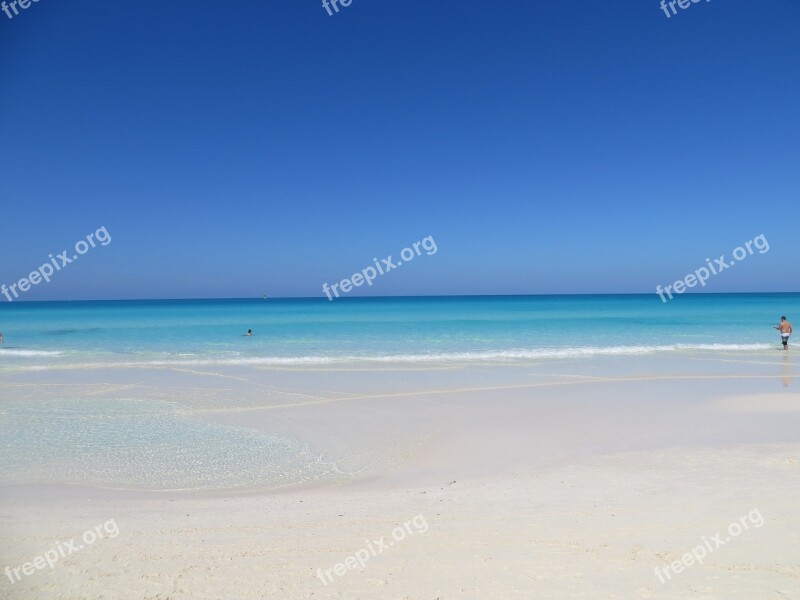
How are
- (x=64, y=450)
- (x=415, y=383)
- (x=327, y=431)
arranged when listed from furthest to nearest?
(x=415, y=383) → (x=327, y=431) → (x=64, y=450)

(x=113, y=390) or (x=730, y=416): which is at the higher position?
(x=113, y=390)

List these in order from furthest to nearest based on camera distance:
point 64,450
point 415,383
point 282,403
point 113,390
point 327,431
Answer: point 415,383, point 113,390, point 282,403, point 327,431, point 64,450

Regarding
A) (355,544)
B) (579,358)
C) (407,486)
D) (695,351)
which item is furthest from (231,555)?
(695,351)

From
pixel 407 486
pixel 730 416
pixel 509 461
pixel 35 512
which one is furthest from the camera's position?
pixel 730 416

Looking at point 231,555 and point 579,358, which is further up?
point 231,555

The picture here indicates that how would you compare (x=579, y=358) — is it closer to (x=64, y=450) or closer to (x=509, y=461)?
(x=509, y=461)

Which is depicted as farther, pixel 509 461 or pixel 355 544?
pixel 509 461

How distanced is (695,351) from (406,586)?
24.6 metres

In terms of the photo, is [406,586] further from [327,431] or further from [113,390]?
[113,390]

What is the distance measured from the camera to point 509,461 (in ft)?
26.6

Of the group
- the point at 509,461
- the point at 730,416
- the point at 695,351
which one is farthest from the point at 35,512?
the point at 695,351

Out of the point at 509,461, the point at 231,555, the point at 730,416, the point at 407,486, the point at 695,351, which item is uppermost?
the point at 231,555

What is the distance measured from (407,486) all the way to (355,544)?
203cm

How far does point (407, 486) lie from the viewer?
23.1ft
